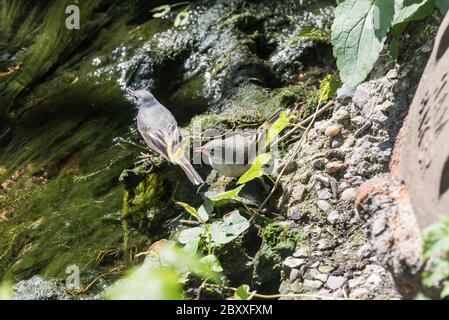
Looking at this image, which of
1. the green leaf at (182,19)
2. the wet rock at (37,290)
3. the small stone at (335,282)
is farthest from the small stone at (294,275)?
the green leaf at (182,19)

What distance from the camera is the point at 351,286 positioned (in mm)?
2434

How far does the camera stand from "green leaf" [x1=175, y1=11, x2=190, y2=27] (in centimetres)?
485

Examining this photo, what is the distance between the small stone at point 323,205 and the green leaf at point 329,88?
686 mm

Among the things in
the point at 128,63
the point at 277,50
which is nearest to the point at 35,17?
the point at 128,63

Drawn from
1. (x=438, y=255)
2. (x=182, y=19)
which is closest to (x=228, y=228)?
(x=438, y=255)

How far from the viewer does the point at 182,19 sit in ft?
16.0

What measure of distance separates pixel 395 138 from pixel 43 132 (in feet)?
7.98

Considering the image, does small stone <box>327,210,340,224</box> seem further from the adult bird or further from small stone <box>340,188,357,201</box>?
the adult bird

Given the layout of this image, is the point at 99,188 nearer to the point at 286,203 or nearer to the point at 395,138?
the point at 286,203

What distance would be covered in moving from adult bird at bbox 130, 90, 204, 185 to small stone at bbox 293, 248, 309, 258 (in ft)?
2.51

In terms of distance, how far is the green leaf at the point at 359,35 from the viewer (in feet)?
8.98

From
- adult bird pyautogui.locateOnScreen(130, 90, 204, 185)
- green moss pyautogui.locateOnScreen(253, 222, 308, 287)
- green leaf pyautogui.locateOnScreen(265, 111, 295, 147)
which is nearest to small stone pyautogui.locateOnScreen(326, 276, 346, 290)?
green moss pyautogui.locateOnScreen(253, 222, 308, 287)
